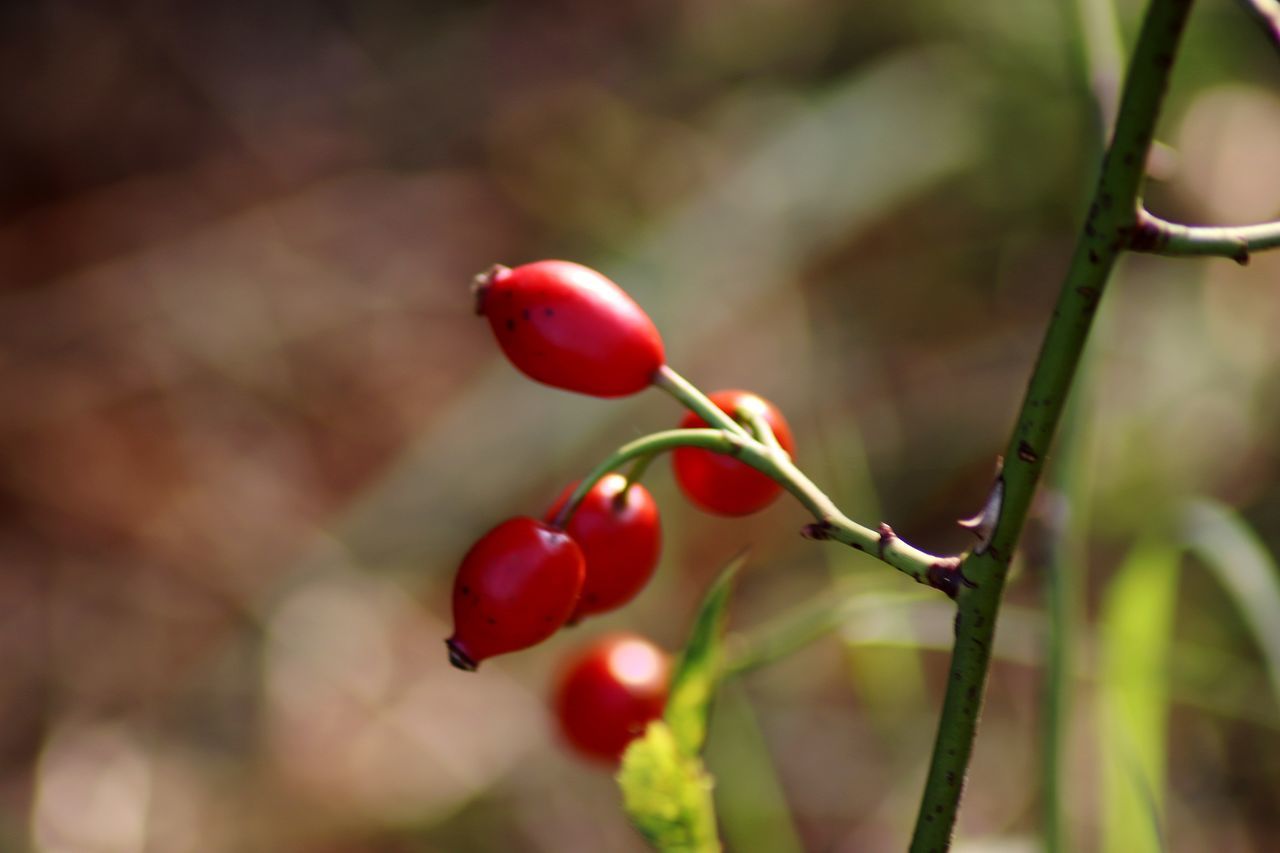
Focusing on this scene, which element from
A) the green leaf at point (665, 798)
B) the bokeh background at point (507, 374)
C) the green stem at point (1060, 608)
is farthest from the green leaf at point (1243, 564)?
the green leaf at point (665, 798)

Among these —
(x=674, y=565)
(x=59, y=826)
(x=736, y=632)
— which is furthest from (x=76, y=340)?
(x=736, y=632)

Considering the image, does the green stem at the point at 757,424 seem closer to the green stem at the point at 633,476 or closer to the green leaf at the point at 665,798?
the green stem at the point at 633,476

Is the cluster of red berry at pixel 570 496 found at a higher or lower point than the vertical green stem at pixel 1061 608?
higher

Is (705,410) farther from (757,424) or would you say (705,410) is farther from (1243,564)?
(1243,564)

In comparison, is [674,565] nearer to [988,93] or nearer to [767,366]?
[767,366]

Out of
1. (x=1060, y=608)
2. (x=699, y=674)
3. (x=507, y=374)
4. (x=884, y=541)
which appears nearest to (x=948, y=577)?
(x=884, y=541)
